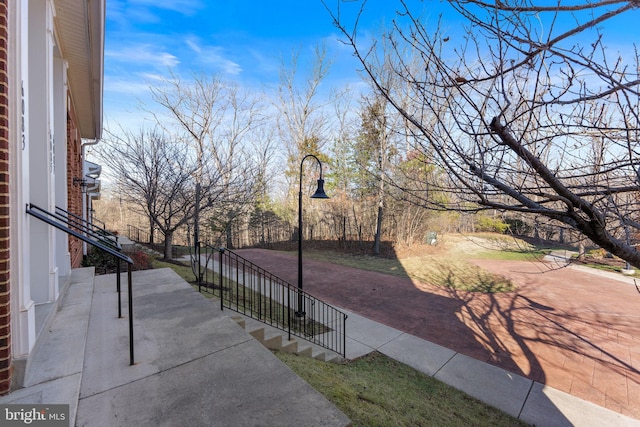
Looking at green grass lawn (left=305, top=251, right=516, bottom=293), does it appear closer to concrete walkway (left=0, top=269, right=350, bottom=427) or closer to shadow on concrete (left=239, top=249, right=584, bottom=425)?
shadow on concrete (left=239, top=249, right=584, bottom=425)

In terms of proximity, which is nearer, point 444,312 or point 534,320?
point 534,320

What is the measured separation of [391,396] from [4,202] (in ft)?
14.2

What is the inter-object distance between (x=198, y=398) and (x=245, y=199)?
11762 mm

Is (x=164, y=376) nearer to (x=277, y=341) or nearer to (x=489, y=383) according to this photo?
(x=277, y=341)

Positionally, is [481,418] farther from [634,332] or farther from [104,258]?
[104,258]

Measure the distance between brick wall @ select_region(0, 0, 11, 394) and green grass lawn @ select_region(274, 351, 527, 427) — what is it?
264 centimetres

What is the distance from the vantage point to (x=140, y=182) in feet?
31.4

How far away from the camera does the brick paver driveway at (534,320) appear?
4.85 metres

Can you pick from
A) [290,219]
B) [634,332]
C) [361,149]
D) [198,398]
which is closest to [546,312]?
[634,332]

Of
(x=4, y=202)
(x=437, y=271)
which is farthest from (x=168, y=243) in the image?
(x=437, y=271)

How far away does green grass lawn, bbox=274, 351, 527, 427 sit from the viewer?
3027 millimetres

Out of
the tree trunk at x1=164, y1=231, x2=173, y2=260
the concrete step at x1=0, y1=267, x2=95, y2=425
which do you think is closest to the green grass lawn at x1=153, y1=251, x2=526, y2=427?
the concrete step at x1=0, y1=267, x2=95, y2=425

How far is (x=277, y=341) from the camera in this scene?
13.4 feet

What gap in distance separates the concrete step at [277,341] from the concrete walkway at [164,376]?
0.46 meters
